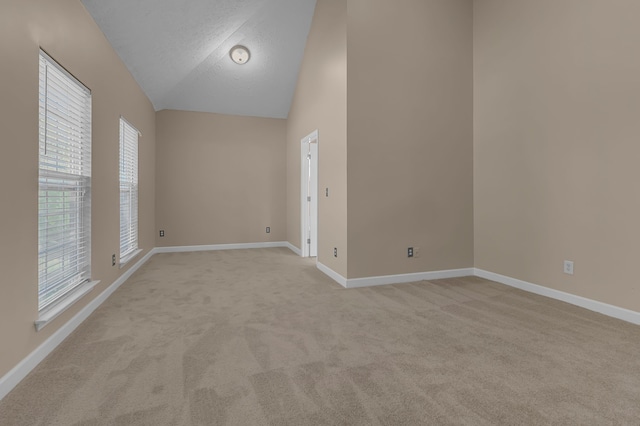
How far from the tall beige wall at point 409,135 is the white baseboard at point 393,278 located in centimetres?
6

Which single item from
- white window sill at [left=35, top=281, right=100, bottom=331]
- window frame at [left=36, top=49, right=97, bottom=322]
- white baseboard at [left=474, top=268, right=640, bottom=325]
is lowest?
white baseboard at [left=474, top=268, right=640, bottom=325]

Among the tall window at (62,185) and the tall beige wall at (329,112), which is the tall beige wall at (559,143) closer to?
the tall beige wall at (329,112)

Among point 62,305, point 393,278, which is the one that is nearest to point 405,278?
point 393,278

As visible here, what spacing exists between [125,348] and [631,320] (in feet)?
12.6

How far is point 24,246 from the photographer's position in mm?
1833

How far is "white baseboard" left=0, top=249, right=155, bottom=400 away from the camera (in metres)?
1.64

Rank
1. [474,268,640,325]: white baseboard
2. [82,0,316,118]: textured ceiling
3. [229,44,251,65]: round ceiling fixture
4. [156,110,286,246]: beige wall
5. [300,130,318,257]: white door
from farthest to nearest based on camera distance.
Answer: [156,110,286,246]: beige wall
[300,130,318,257]: white door
[229,44,251,65]: round ceiling fixture
[82,0,316,118]: textured ceiling
[474,268,640,325]: white baseboard

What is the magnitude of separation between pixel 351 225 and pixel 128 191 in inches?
116

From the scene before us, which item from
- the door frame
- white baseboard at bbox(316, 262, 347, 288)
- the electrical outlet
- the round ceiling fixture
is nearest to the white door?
the door frame

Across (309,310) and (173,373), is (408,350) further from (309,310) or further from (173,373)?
(173,373)

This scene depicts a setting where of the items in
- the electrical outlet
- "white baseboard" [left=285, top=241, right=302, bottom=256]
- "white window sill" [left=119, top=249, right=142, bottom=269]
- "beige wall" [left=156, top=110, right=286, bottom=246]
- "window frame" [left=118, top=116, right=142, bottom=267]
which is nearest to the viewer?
the electrical outlet

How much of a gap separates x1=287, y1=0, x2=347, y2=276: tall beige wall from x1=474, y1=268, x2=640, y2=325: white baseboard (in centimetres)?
185

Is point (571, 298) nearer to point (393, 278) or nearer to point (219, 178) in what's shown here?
point (393, 278)

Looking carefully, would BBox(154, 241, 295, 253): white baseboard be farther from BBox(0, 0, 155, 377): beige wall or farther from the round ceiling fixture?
the round ceiling fixture
